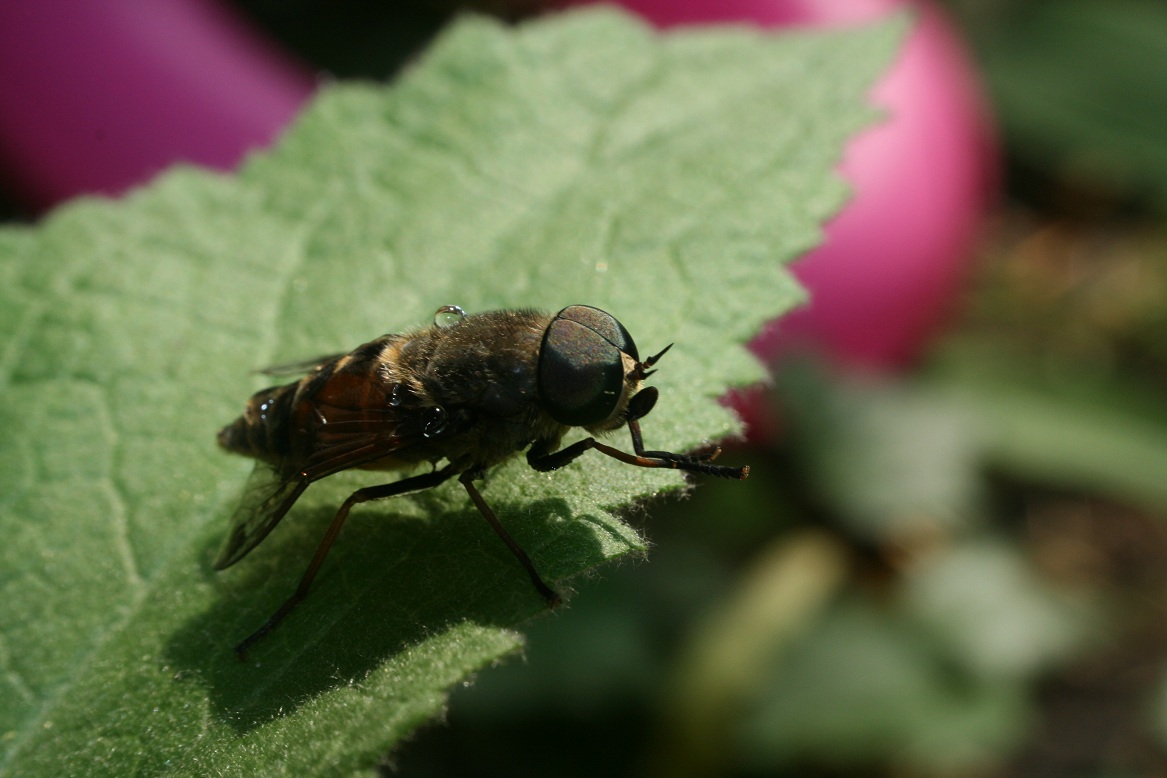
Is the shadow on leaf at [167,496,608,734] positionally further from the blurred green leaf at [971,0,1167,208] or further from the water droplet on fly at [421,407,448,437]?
the blurred green leaf at [971,0,1167,208]

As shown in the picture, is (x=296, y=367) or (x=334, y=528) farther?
(x=296, y=367)

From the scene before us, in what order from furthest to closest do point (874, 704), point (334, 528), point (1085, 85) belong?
point (1085, 85), point (874, 704), point (334, 528)

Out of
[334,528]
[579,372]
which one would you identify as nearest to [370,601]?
[334,528]

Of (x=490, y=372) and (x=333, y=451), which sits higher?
(x=490, y=372)

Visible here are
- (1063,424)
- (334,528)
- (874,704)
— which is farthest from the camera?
(1063,424)

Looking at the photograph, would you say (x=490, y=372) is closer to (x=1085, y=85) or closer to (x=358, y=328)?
(x=358, y=328)

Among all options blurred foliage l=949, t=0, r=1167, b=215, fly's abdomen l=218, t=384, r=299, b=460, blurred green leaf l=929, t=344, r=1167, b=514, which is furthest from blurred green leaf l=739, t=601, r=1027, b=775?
blurred foliage l=949, t=0, r=1167, b=215

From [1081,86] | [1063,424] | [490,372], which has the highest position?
[1081,86]
